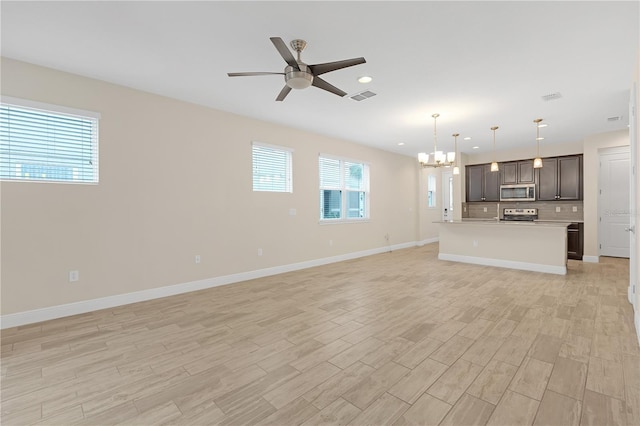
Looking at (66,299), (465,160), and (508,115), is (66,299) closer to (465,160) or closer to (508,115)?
(508,115)

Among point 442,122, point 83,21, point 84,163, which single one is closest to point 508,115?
point 442,122

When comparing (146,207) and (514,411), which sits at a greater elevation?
(146,207)

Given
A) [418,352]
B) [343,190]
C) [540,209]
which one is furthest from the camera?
[540,209]

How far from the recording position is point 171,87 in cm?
386

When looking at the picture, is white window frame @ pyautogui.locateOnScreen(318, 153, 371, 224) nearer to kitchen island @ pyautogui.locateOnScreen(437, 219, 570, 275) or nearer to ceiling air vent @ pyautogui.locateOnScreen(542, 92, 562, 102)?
kitchen island @ pyautogui.locateOnScreen(437, 219, 570, 275)

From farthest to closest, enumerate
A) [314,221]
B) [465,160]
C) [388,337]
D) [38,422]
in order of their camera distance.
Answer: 1. [465,160]
2. [314,221]
3. [388,337]
4. [38,422]

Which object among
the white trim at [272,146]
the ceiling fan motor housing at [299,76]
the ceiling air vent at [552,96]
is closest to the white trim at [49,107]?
the white trim at [272,146]

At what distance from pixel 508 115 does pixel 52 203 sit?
6777 mm

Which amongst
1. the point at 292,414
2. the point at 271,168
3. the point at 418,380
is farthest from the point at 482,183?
the point at 292,414

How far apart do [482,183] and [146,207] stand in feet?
27.8

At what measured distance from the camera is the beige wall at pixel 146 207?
3236 millimetres

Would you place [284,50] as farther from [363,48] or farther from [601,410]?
[601,410]

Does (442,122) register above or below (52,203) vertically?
above

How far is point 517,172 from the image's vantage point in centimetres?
785
